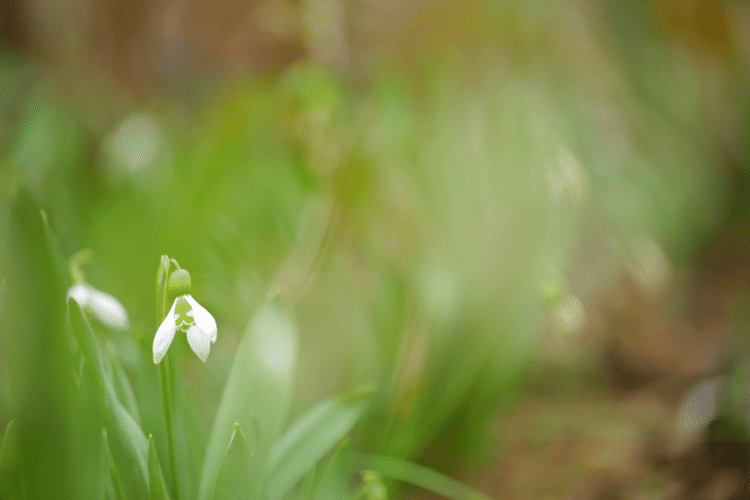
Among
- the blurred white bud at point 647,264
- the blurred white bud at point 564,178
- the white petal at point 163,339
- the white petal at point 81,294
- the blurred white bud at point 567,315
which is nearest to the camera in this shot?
the white petal at point 163,339

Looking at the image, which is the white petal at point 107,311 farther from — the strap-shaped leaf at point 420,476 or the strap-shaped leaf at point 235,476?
the strap-shaped leaf at point 420,476

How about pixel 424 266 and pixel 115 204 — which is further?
pixel 115 204

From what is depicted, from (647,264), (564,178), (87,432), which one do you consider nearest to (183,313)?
(87,432)

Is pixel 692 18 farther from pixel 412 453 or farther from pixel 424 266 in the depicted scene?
pixel 412 453

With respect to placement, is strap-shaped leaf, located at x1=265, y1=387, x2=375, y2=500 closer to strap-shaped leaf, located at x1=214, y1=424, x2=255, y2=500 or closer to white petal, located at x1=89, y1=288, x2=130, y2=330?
strap-shaped leaf, located at x1=214, y1=424, x2=255, y2=500

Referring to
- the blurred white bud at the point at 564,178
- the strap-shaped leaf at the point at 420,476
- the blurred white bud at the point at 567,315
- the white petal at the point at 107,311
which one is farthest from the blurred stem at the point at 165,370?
the blurred white bud at the point at 564,178

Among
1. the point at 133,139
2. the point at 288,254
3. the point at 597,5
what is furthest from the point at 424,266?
the point at 597,5
